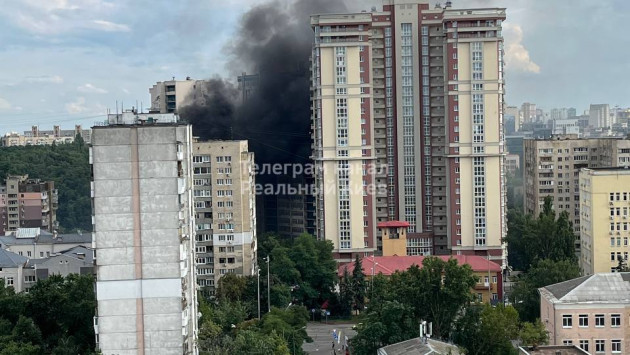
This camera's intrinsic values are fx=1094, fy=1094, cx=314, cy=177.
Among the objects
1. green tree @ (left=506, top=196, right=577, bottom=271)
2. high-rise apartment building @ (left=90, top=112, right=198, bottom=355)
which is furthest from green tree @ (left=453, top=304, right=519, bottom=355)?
green tree @ (left=506, top=196, right=577, bottom=271)

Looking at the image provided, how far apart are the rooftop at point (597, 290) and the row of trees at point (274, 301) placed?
25.7 feet

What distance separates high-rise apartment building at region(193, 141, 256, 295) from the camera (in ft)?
137

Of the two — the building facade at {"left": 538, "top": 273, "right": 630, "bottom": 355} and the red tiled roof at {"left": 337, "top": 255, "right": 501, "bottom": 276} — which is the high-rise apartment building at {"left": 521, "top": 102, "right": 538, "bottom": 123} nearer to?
the red tiled roof at {"left": 337, "top": 255, "right": 501, "bottom": 276}

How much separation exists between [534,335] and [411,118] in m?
22.6

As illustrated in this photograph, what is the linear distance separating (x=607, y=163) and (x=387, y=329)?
3032cm

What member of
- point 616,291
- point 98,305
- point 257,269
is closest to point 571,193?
point 257,269

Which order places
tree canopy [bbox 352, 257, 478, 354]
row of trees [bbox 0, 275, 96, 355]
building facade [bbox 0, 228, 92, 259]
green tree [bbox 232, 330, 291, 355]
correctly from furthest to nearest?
building facade [bbox 0, 228, 92, 259], tree canopy [bbox 352, 257, 478, 354], green tree [bbox 232, 330, 291, 355], row of trees [bbox 0, 275, 96, 355]

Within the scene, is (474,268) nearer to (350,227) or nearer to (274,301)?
(350,227)

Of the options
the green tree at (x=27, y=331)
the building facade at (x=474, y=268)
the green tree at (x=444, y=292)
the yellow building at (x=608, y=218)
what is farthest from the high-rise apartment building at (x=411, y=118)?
the green tree at (x=27, y=331)

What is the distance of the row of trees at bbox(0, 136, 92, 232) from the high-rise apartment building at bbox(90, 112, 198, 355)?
47.2 metres

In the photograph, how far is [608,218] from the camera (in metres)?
41.7

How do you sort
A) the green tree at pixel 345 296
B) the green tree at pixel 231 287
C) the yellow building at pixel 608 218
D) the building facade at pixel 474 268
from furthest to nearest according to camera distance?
the building facade at pixel 474 268
the green tree at pixel 345 296
the yellow building at pixel 608 218
the green tree at pixel 231 287

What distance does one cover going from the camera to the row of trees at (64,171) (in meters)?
74.1

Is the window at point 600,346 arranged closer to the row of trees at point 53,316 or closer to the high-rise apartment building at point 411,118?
the row of trees at point 53,316
